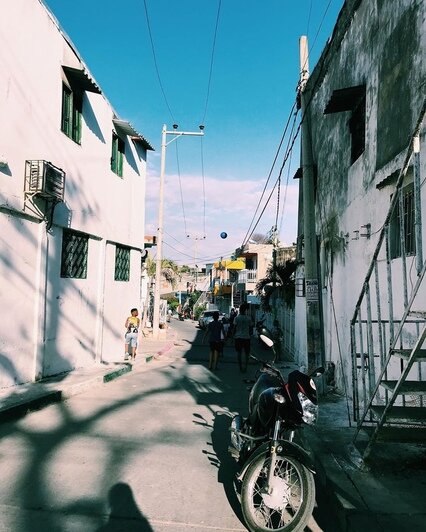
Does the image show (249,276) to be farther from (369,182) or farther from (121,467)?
(121,467)

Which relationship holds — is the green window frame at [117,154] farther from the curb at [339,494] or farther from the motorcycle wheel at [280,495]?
the motorcycle wheel at [280,495]

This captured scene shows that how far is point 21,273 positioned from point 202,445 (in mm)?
4613

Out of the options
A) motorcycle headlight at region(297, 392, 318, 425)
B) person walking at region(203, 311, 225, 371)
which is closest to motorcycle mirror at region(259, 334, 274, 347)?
motorcycle headlight at region(297, 392, 318, 425)

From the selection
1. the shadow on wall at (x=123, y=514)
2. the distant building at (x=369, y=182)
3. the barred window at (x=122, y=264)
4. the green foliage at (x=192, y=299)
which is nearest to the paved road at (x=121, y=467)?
the shadow on wall at (x=123, y=514)

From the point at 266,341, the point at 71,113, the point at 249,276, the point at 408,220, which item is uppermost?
the point at 71,113

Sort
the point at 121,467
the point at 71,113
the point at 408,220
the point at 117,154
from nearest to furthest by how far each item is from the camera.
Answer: the point at 121,467, the point at 408,220, the point at 71,113, the point at 117,154

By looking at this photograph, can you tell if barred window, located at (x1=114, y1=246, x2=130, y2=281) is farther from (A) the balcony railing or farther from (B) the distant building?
(A) the balcony railing

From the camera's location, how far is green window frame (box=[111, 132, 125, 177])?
12.9 metres

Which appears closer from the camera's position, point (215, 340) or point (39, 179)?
point (39, 179)

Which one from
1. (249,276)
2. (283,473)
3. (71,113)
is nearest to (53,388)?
(283,473)

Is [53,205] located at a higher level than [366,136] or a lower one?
lower

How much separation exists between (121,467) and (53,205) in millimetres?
5742

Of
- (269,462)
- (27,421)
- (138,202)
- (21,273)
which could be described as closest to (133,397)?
(27,421)

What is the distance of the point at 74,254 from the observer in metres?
10.5
